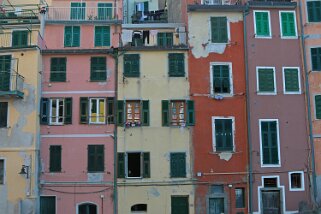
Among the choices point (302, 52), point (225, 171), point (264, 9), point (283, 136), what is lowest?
point (225, 171)

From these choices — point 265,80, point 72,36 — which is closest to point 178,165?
point 265,80

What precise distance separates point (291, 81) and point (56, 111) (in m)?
16.1

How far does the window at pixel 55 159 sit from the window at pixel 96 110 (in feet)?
8.09

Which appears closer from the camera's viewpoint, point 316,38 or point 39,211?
point 39,211

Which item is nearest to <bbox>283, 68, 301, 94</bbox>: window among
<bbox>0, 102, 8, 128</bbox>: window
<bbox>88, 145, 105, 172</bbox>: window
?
<bbox>88, 145, 105, 172</bbox>: window

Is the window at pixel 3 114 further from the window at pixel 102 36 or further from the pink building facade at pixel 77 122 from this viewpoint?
the window at pixel 102 36

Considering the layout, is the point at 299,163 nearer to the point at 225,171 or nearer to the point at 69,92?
the point at 225,171

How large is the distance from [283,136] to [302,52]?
605 cm

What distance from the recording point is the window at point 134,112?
3331 cm

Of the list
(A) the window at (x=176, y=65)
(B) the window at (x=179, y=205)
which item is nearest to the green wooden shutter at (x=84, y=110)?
(A) the window at (x=176, y=65)

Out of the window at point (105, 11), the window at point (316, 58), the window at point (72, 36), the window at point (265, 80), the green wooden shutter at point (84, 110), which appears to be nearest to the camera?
the green wooden shutter at point (84, 110)

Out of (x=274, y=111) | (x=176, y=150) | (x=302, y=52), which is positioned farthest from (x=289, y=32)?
(x=176, y=150)

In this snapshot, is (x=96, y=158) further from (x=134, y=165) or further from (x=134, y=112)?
(x=134, y=112)

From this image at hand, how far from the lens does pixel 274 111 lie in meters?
33.5
